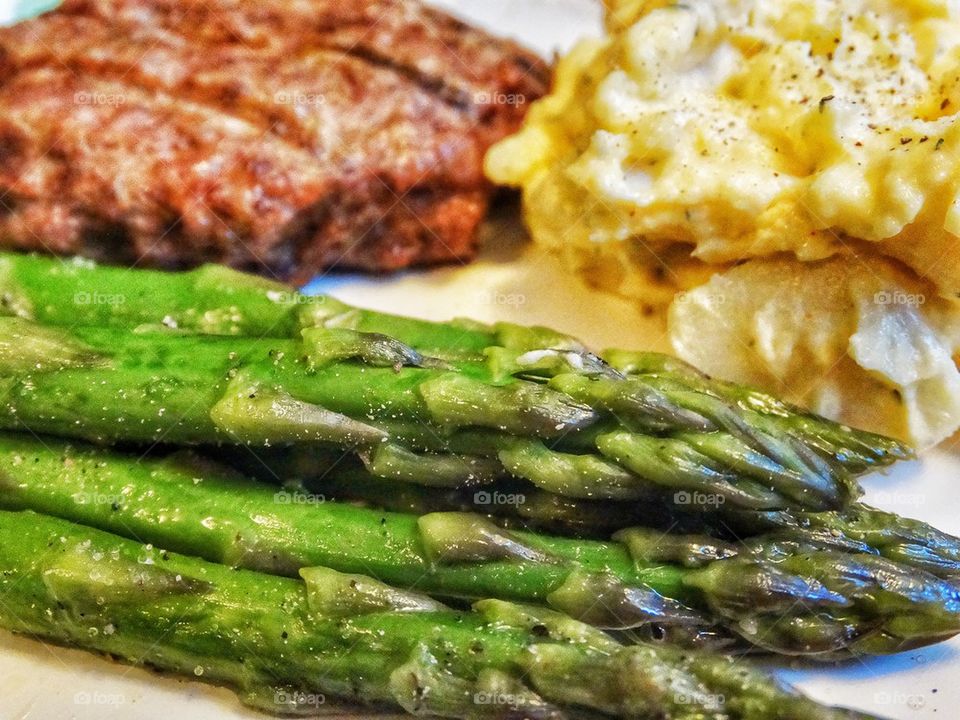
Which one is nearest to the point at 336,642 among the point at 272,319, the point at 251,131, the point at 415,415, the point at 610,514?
the point at 415,415

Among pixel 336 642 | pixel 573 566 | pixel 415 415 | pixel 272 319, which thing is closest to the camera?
pixel 336 642

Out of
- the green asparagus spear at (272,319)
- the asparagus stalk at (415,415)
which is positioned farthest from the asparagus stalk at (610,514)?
the green asparagus spear at (272,319)

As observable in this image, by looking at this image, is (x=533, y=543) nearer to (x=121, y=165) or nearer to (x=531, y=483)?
(x=531, y=483)

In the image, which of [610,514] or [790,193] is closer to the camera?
[610,514]

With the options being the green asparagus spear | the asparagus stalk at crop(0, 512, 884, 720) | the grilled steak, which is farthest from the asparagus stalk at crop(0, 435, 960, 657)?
the grilled steak

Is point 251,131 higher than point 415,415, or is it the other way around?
point 251,131

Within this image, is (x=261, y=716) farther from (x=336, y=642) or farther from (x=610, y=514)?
(x=610, y=514)

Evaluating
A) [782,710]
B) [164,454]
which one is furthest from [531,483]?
[164,454]

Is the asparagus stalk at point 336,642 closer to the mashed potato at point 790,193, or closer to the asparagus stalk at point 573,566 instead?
the asparagus stalk at point 573,566
